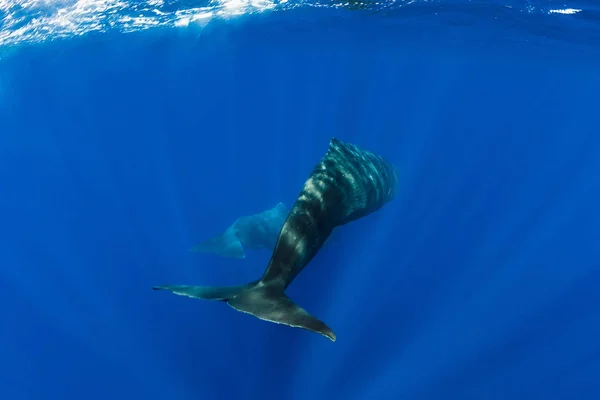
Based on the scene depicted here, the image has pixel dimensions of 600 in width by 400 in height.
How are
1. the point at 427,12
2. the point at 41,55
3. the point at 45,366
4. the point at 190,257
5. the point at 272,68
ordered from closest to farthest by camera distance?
the point at 45,366 → the point at 190,257 → the point at 427,12 → the point at 41,55 → the point at 272,68

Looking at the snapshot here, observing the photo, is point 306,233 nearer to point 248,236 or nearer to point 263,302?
point 263,302

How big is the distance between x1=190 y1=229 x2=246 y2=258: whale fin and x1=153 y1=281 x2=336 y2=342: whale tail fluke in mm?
7167

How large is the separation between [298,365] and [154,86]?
5375 cm

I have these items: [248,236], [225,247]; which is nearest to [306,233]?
[225,247]

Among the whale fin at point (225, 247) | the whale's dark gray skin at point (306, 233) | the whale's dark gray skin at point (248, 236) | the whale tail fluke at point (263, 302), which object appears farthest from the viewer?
the whale's dark gray skin at point (248, 236)

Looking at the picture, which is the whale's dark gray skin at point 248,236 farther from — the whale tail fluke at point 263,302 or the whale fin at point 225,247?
the whale tail fluke at point 263,302

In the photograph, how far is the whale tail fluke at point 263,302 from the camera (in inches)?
220

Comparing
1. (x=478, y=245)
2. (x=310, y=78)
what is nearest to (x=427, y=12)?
(x=478, y=245)

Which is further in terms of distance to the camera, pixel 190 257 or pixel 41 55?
pixel 41 55

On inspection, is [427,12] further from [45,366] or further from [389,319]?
[45,366]

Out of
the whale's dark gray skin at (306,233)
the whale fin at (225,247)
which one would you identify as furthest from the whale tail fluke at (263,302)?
the whale fin at (225,247)

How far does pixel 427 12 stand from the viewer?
21.8 metres

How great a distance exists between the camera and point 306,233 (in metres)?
7.08

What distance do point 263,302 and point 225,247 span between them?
8135 millimetres
